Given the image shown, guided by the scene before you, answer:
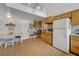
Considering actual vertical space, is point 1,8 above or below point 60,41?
above

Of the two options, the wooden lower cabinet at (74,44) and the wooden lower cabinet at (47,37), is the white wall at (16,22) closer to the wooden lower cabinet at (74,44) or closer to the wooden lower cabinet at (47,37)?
the wooden lower cabinet at (74,44)

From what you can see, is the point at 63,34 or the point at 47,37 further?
the point at 47,37

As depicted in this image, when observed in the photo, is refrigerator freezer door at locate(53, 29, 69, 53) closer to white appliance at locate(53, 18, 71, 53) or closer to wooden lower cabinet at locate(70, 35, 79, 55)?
white appliance at locate(53, 18, 71, 53)

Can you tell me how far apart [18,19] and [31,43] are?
1298mm

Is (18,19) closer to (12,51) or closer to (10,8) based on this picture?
(10,8)

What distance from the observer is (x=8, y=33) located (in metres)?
2.88

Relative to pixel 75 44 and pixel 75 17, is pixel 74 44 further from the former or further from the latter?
pixel 75 17

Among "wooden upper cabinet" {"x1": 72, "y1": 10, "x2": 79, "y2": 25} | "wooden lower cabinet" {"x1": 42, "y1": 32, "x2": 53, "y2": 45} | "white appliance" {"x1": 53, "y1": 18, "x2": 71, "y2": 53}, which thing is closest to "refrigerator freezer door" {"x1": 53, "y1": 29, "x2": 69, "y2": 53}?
"white appliance" {"x1": 53, "y1": 18, "x2": 71, "y2": 53}

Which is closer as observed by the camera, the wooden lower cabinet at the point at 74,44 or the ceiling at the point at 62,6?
the ceiling at the point at 62,6

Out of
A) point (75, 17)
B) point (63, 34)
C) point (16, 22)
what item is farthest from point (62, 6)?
point (16, 22)

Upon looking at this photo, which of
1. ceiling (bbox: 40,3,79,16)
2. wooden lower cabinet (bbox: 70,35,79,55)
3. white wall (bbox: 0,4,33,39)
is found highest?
ceiling (bbox: 40,3,79,16)

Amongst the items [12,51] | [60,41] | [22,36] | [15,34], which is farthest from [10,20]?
[60,41]

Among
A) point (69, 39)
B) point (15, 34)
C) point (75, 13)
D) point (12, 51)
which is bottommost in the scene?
point (12, 51)

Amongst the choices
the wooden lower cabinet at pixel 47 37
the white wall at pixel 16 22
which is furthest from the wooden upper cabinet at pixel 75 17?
the wooden lower cabinet at pixel 47 37
